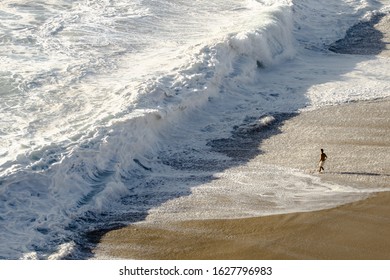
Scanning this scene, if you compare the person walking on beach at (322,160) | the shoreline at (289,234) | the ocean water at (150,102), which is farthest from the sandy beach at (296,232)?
the ocean water at (150,102)

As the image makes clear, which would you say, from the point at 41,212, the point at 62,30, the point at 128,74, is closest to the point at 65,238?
the point at 41,212

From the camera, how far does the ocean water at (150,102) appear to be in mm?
10922

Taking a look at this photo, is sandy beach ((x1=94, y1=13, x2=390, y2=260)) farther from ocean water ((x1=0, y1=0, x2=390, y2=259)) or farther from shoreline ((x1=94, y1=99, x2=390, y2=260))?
ocean water ((x1=0, y1=0, x2=390, y2=259))

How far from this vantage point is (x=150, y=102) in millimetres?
14312

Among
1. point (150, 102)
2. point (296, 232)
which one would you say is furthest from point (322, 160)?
point (150, 102)

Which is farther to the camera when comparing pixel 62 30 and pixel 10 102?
pixel 62 30

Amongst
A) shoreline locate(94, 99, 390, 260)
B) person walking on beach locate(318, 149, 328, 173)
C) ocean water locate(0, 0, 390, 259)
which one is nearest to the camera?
shoreline locate(94, 99, 390, 260)

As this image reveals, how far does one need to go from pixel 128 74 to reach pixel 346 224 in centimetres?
749

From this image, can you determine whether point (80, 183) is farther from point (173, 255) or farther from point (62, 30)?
point (62, 30)

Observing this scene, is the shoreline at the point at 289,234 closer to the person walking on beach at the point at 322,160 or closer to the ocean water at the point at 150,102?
the person walking on beach at the point at 322,160

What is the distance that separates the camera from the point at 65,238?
10023 millimetres

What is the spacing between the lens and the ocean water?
35.8 ft

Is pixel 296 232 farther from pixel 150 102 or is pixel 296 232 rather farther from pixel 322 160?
pixel 150 102

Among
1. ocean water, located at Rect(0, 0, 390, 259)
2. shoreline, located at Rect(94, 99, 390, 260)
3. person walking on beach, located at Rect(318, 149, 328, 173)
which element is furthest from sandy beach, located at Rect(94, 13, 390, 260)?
ocean water, located at Rect(0, 0, 390, 259)
